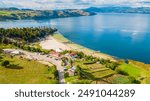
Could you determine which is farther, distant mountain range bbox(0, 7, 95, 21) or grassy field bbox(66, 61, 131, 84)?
distant mountain range bbox(0, 7, 95, 21)

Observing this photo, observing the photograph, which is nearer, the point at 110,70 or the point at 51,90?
the point at 51,90

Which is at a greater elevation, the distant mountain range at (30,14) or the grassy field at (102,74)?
the grassy field at (102,74)

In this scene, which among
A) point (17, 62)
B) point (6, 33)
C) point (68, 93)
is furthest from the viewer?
point (6, 33)

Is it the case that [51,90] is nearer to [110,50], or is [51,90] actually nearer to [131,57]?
[131,57]

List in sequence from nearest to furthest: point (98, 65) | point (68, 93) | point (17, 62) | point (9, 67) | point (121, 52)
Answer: point (68, 93) < point (9, 67) < point (17, 62) < point (98, 65) < point (121, 52)

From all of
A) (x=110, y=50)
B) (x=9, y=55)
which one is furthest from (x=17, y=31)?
(x=9, y=55)


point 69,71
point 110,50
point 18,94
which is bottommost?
point 110,50

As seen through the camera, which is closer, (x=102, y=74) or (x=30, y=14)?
(x=102, y=74)

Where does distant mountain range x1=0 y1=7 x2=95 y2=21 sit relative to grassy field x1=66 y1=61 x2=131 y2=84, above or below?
below

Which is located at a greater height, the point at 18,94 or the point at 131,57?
the point at 18,94

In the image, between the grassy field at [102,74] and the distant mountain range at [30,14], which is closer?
the grassy field at [102,74]

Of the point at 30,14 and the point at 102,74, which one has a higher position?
the point at 102,74
